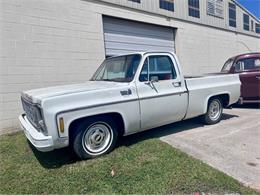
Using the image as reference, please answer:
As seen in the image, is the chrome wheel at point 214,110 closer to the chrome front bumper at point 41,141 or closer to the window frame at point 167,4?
the chrome front bumper at point 41,141

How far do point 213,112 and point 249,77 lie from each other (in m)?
2.91

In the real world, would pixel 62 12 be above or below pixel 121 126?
above

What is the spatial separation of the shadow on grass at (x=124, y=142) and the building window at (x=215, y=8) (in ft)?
27.0

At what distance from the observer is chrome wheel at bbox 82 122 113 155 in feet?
11.8

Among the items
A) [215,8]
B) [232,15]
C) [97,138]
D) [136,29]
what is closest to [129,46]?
[136,29]

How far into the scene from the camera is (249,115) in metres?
6.55

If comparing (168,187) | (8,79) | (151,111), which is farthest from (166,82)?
(8,79)

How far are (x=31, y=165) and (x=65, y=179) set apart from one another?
88cm

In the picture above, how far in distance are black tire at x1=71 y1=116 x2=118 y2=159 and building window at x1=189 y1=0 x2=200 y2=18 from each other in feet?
30.9

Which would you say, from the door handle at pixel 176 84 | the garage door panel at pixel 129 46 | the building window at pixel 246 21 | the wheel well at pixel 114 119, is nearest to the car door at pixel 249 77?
the garage door panel at pixel 129 46

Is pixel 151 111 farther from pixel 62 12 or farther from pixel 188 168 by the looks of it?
pixel 62 12

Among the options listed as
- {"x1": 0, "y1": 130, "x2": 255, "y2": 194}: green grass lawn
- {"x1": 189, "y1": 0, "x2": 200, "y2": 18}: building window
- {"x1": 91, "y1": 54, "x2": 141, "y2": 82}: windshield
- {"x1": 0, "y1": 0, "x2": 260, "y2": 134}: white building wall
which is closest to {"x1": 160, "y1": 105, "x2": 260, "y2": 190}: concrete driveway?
{"x1": 0, "y1": 130, "x2": 255, "y2": 194}: green grass lawn

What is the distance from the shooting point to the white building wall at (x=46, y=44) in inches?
227

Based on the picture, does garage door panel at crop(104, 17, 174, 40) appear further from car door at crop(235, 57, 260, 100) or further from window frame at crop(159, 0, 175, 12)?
car door at crop(235, 57, 260, 100)
